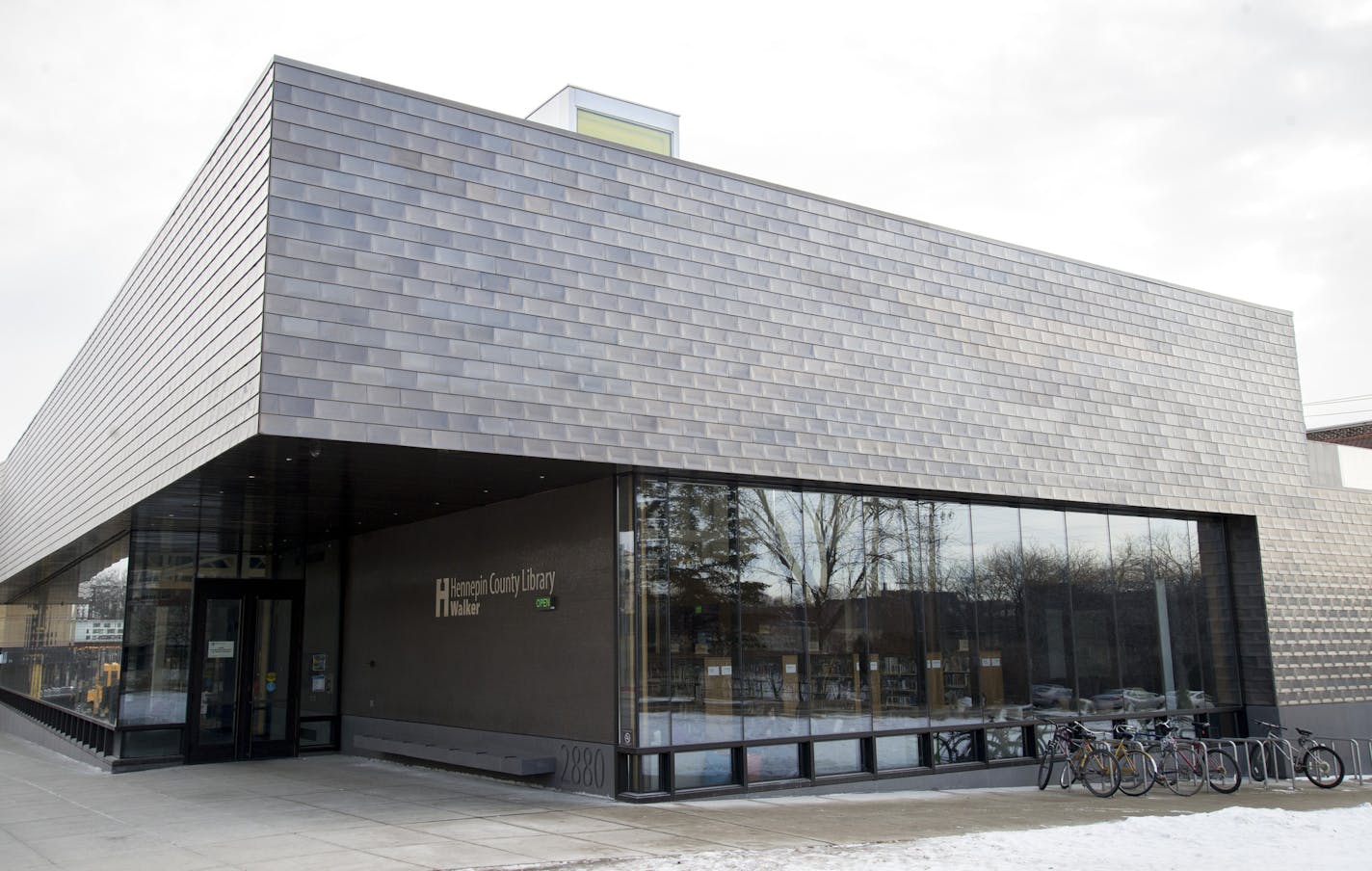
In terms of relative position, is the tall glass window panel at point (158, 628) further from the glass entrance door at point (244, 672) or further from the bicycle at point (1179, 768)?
the bicycle at point (1179, 768)

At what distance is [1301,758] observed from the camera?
60.0 feet

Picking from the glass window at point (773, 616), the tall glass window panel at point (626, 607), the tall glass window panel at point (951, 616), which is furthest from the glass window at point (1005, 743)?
the tall glass window panel at point (626, 607)

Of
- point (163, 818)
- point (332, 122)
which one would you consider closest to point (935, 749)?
point (163, 818)

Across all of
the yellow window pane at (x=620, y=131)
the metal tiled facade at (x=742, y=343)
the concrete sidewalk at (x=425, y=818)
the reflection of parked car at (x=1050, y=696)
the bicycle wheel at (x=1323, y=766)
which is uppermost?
the yellow window pane at (x=620, y=131)

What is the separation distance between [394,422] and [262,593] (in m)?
10.4

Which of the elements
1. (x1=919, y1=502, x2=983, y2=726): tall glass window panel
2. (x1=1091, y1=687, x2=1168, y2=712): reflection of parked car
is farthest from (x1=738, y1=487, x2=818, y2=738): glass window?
(x1=1091, y1=687, x2=1168, y2=712): reflection of parked car

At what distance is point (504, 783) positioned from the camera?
14664mm

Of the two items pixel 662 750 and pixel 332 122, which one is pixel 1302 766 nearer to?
pixel 662 750

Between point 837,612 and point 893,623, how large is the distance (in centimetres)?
111

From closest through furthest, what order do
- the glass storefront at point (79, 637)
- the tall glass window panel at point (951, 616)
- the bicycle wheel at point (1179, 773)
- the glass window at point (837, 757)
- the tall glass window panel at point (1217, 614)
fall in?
the glass window at point (837, 757) < the bicycle wheel at point (1179, 773) < the tall glass window panel at point (951, 616) < the glass storefront at point (79, 637) < the tall glass window panel at point (1217, 614)

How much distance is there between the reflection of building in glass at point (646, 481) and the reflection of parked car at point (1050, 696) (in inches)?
1.9

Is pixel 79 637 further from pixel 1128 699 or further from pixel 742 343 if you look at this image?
pixel 1128 699

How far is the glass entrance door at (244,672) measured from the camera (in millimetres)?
18641

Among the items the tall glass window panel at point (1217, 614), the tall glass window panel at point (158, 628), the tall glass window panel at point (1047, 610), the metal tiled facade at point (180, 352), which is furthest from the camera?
the tall glass window panel at point (1217, 614)
